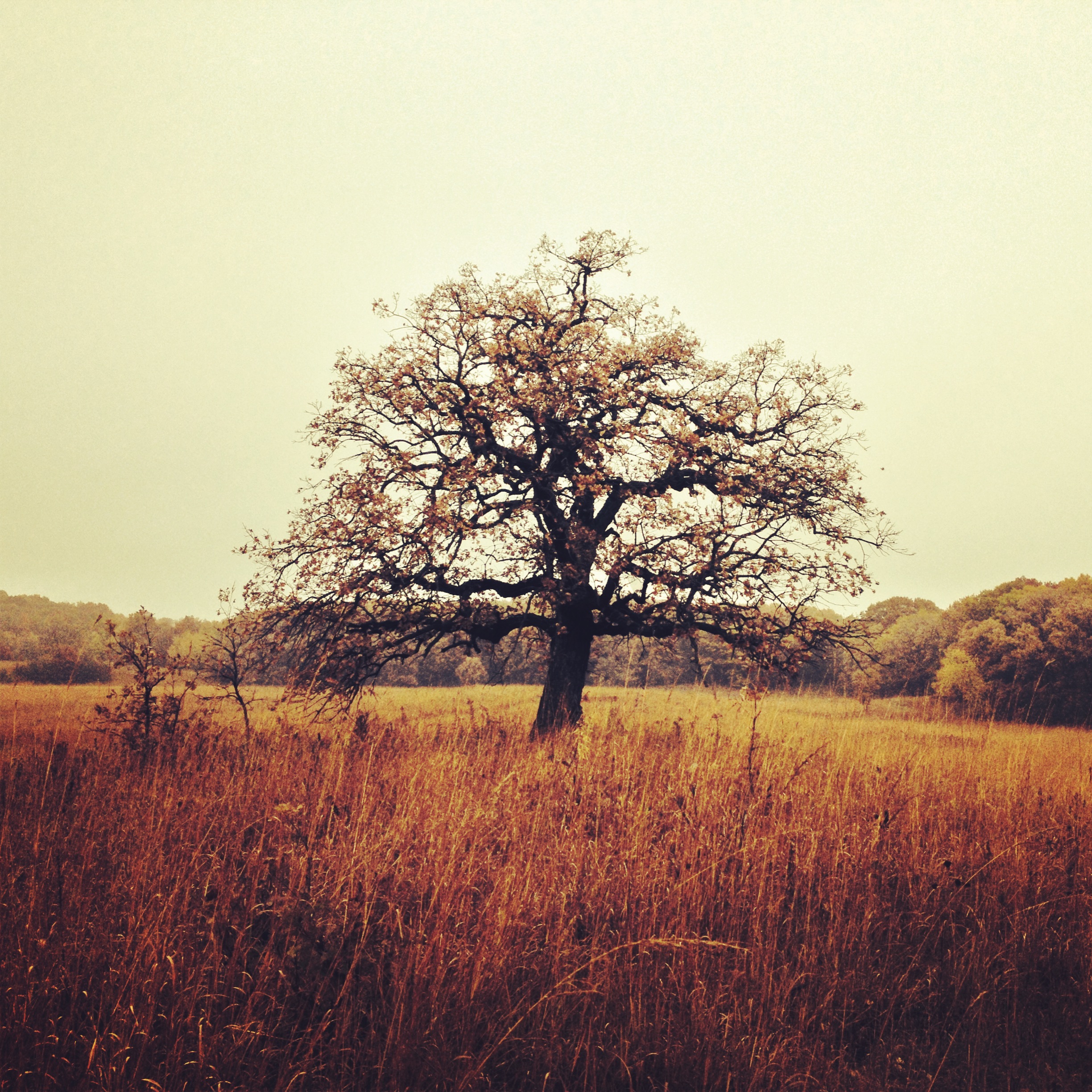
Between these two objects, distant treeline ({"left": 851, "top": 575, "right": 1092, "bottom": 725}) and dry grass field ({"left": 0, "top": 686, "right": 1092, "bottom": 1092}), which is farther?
distant treeline ({"left": 851, "top": 575, "right": 1092, "bottom": 725})

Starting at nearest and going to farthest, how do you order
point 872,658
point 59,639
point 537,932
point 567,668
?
1. point 537,932
2. point 872,658
3. point 567,668
4. point 59,639

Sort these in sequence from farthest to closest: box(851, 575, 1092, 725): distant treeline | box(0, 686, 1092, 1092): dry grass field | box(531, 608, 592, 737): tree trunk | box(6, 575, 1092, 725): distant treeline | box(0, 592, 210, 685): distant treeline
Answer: box(851, 575, 1092, 725): distant treeline
box(531, 608, 592, 737): tree trunk
box(6, 575, 1092, 725): distant treeline
box(0, 592, 210, 685): distant treeline
box(0, 686, 1092, 1092): dry grass field

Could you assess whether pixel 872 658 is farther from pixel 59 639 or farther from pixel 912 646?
pixel 59 639

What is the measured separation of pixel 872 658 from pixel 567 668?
221 inches

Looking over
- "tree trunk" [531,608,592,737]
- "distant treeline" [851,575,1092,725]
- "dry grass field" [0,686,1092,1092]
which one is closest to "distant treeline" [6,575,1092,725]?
Answer: "distant treeline" [851,575,1092,725]

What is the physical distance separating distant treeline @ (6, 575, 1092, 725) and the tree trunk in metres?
0.54

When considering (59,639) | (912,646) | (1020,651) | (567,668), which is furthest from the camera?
(912,646)

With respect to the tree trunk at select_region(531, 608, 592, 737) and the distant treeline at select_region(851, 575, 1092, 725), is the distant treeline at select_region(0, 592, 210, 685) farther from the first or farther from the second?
the distant treeline at select_region(851, 575, 1092, 725)

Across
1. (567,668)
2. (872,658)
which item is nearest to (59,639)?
(567,668)

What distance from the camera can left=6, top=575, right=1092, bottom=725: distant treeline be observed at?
8.95 meters

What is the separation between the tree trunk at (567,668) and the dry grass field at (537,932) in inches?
215

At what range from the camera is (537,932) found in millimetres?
3473

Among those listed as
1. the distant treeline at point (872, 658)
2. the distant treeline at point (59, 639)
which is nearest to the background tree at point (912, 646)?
the distant treeline at point (872, 658)

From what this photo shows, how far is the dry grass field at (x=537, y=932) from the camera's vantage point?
2730 mm
